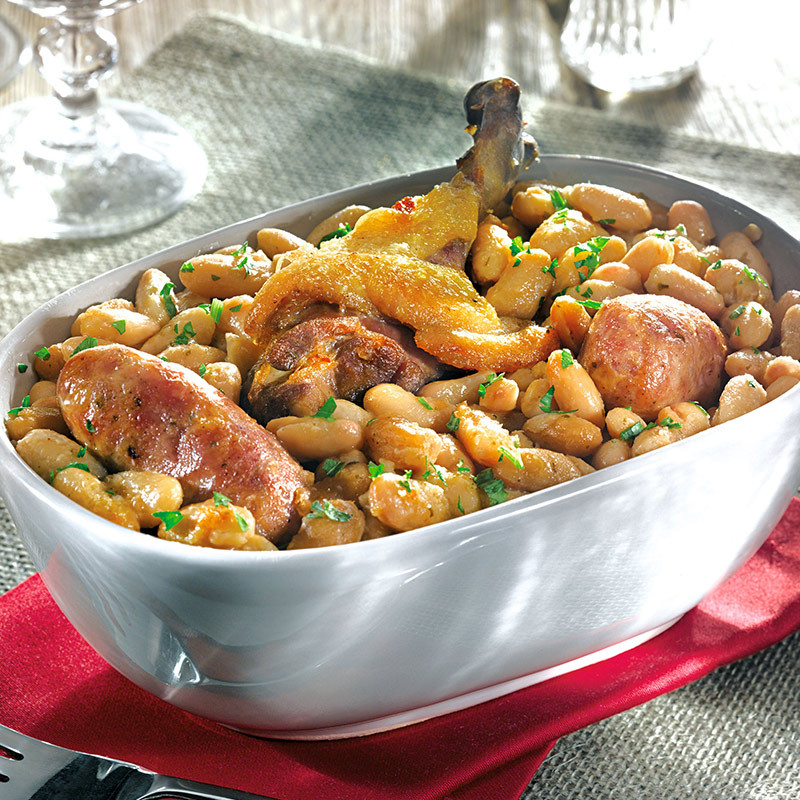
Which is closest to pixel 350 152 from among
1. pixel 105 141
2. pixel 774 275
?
pixel 105 141

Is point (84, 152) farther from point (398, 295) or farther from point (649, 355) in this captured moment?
point (649, 355)

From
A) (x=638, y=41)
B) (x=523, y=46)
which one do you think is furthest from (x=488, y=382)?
(x=523, y=46)

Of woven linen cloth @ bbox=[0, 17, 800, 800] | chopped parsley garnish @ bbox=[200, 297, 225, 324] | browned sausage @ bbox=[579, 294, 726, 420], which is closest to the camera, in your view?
browned sausage @ bbox=[579, 294, 726, 420]

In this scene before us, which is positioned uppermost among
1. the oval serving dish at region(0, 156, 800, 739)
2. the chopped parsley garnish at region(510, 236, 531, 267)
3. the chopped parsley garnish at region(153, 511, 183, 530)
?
the chopped parsley garnish at region(510, 236, 531, 267)

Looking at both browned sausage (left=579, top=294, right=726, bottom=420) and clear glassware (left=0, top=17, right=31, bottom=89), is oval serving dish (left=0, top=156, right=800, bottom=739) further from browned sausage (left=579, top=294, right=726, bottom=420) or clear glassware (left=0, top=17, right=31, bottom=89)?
clear glassware (left=0, top=17, right=31, bottom=89)

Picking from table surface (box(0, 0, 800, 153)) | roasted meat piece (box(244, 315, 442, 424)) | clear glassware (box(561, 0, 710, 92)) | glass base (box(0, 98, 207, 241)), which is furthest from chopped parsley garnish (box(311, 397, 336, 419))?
clear glassware (box(561, 0, 710, 92))

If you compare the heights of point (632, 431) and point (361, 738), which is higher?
point (632, 431)

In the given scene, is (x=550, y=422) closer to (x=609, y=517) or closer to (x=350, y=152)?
(x=609, y=517)
